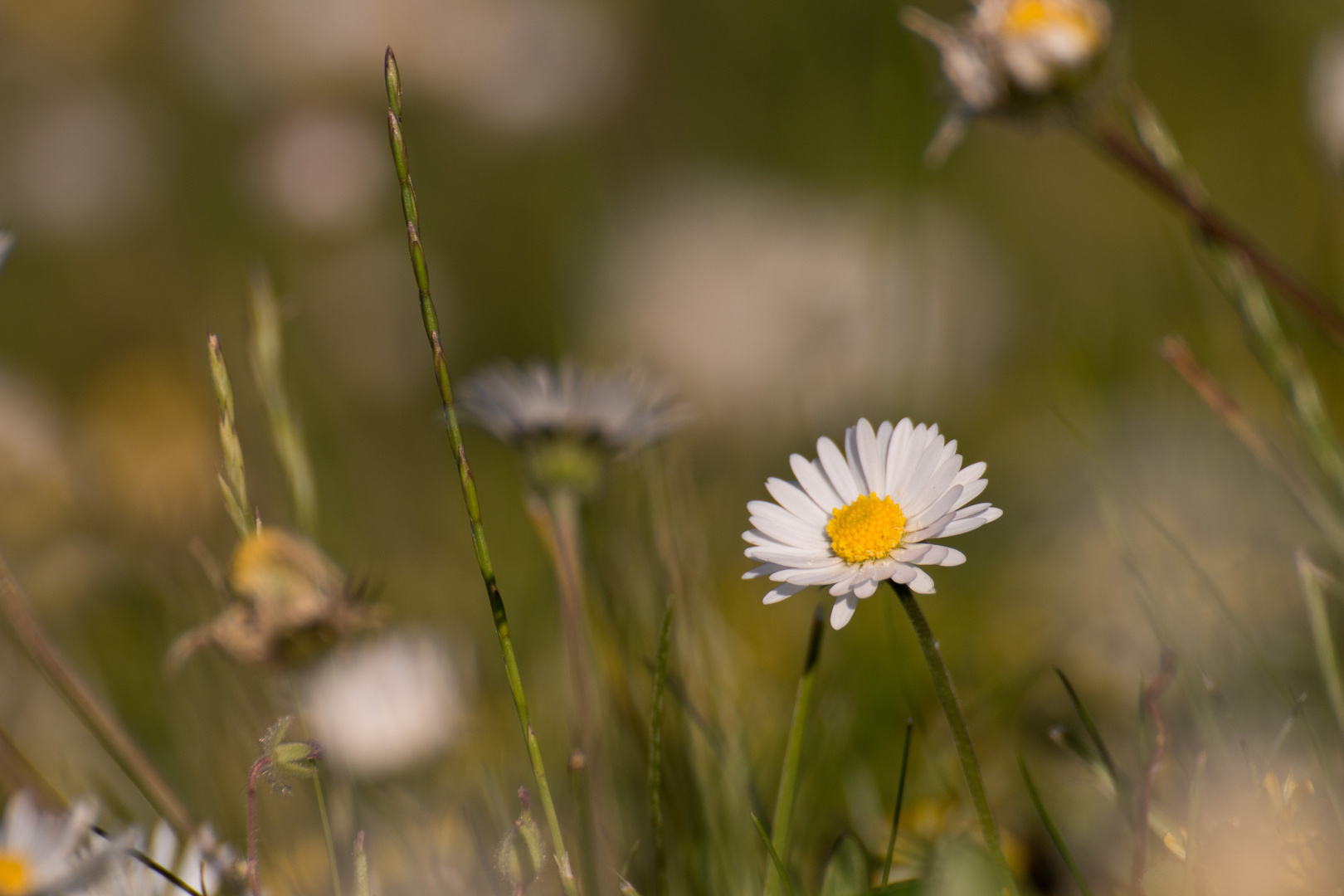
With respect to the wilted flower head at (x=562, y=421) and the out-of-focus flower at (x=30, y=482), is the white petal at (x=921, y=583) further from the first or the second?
the out-of-focus flower at (x=30, y=482)

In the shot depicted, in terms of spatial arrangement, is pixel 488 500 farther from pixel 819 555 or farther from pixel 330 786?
pixel 819 555

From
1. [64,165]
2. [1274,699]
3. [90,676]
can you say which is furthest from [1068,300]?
[64,165]

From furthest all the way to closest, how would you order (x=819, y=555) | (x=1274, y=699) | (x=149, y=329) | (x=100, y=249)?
(x=100, y=249) → (x=149, y=329) → (x=1274, y=699) → (x=819, y=555)

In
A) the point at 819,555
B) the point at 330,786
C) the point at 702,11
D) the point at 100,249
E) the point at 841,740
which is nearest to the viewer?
the point at 819,555

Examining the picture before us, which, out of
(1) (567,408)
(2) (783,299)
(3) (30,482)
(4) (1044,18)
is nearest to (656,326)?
(2) (783,299)

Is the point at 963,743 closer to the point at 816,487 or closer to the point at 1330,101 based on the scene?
the point at 816,487
